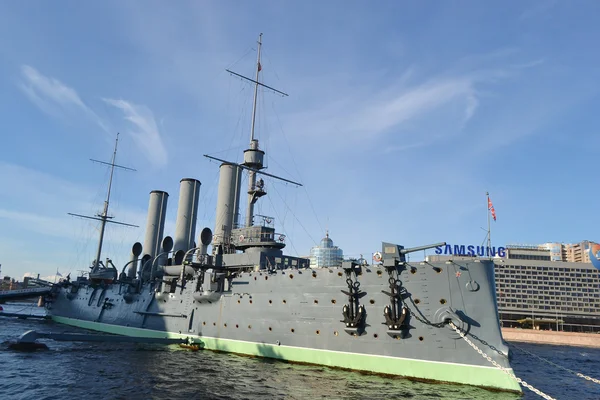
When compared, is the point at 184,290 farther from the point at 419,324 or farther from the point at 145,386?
the point at 419,324

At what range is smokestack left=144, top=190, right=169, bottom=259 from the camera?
3675 centimetres

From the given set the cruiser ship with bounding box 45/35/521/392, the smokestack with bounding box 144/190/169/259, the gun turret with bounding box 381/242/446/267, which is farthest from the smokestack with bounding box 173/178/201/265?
the gun turret with bounding box 381/242/446/267

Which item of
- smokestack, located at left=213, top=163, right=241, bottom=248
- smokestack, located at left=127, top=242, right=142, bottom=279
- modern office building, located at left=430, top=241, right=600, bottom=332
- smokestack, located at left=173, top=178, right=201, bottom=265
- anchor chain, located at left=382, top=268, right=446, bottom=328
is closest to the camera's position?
anchor chain, located at left=382, top=268, right=446, bottom=328

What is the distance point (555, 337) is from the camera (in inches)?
2285

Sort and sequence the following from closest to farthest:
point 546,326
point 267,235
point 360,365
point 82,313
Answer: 1. point 360,365
2. point 267,235
3. point 82,313
4. point 546,326

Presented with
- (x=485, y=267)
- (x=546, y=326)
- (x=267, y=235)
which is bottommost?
(x=546, y=326)

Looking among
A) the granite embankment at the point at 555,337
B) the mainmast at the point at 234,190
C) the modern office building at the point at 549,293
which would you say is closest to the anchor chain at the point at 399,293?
the mainmast at the point at 234,190

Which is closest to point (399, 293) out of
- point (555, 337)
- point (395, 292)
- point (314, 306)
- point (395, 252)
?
point (395, 292)

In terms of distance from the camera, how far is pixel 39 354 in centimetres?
2075

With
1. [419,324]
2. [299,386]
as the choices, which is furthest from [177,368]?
[419,324]

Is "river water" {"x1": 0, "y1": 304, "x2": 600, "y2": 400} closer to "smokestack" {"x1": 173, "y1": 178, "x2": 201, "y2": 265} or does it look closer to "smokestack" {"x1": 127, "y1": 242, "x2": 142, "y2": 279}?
"smokestack" {"x1": 173, "y1": 178, "x2": 201, "y2": 265}

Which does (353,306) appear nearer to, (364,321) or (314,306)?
(364,321)

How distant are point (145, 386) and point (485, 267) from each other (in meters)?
14.0

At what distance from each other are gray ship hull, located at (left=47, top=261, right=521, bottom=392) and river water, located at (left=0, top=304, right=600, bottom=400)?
630 mm
